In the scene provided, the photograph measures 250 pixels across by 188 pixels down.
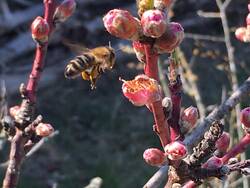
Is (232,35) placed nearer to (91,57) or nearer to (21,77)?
(21,77)

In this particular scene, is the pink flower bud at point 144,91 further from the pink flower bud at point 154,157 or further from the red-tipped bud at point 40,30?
the red-tipped bud at point 40,30

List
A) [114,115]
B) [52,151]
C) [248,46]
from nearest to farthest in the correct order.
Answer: [52,151], [114,115], [248,46]

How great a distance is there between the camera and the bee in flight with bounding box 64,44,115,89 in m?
1.93

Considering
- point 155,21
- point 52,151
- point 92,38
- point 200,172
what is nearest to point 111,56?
point 200,172

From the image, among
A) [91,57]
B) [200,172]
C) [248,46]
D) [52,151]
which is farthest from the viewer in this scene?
[248,46]

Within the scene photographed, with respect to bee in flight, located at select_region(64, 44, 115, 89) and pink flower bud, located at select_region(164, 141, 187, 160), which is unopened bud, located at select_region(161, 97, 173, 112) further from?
bee in flight, located at select_region(64, 44, 115, 89)

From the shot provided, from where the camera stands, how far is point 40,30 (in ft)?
5.05

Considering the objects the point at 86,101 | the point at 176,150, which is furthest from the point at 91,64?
the point at 86,101

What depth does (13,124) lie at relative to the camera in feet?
5.24

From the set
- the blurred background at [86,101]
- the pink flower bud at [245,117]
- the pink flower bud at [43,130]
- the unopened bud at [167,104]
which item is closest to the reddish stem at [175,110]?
the unopened bud at [167,104]

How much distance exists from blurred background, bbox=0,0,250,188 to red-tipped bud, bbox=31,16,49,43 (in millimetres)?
3780

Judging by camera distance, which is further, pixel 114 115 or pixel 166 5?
pixel 114 115

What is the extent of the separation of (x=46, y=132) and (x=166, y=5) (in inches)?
22.5

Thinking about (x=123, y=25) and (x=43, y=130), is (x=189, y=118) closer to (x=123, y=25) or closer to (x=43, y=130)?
(x=123, y=25)
